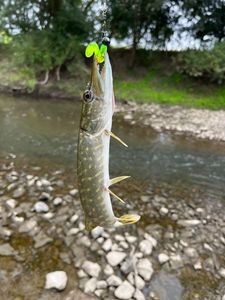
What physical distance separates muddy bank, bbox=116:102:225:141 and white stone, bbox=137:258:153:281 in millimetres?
6876

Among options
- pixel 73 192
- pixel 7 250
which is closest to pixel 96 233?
pixel 7 250

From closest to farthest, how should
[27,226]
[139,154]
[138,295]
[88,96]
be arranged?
1. [88,96]
2. [138,295]
3. [27,226]
4. [139,154]

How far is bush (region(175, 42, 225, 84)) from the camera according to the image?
14143mm

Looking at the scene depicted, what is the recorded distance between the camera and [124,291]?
3.67m

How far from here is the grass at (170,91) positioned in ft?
46.7

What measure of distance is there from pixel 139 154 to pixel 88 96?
6548 mm

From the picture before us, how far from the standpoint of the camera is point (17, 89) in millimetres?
14852

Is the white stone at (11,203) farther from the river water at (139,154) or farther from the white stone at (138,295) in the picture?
the white stone at (138,295)

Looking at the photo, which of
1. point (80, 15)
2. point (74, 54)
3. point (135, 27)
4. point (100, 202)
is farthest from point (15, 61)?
point (100, 202)

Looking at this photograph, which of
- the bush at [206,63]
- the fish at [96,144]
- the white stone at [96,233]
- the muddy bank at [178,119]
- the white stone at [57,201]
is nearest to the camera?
the fish at [96,144]

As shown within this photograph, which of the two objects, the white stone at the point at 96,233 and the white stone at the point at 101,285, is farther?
the white stone at the point at 96,233

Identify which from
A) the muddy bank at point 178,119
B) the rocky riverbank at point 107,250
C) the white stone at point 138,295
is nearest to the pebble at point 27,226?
the rocky riverbank at point 107,250

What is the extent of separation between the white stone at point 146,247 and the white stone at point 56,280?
1190 millimetres

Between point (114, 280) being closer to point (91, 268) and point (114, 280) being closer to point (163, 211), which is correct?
point (91, 268)
